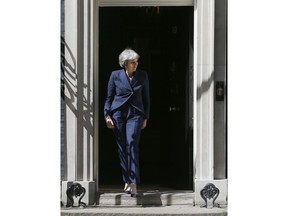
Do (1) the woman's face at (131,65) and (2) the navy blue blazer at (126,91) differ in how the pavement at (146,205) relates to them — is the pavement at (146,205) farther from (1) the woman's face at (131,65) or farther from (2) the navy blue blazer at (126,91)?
(1) the woman's face at (131,65)

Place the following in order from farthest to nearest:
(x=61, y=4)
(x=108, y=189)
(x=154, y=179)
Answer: (x=154, y=179)
(x=108, y=189)
(x=61, y=4)

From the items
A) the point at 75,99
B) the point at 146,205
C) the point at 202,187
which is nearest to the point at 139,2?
the point at 75,99

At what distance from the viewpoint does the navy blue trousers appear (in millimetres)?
7977

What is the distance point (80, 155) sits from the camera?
25.8 ft

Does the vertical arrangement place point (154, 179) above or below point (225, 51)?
below

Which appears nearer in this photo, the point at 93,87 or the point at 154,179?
the point at 93,87

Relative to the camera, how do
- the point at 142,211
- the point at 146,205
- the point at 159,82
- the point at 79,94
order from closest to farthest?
the point at 142,211, the point at 79,94, the point at 146,205, the point at 159,82

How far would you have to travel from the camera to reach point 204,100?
25.9 ft

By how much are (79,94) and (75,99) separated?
0.28ft

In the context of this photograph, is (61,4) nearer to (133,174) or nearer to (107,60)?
Result: (107,60)

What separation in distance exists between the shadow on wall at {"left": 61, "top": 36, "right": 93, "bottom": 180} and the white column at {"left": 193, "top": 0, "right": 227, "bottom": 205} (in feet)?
4.66

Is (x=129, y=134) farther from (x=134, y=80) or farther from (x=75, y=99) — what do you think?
(x=75, y=99)

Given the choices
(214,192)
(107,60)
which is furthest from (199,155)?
(107,60)

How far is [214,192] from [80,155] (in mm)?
1815
